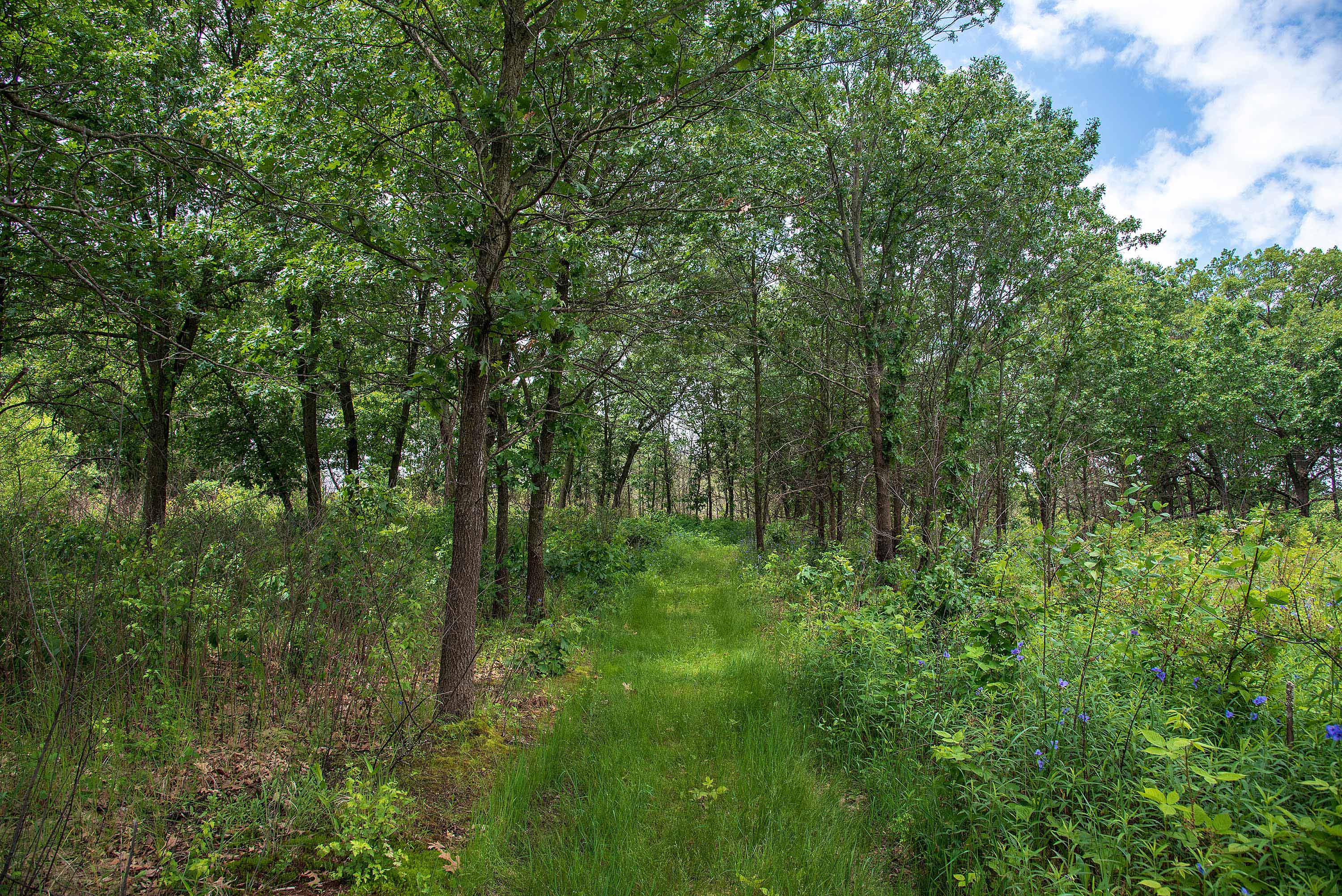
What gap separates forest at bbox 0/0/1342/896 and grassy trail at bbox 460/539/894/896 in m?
0.03

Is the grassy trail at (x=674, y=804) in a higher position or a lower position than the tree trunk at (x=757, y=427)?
lower

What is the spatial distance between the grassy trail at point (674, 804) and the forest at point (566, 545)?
32 millimetres

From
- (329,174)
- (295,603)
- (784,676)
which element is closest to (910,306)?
(784,676)

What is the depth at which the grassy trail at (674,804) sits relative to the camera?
3.02 metres

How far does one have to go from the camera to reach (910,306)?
9.20 meters

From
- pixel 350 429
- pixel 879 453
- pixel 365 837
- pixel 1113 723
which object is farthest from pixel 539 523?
pixel 350 429

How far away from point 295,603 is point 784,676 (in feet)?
14.0

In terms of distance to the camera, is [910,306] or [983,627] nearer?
[983,627]

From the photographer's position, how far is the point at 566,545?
10875mm

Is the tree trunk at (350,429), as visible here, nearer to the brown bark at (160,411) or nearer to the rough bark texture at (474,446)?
the brown bark at (160,411)

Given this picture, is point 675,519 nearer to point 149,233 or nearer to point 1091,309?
point 1091,309

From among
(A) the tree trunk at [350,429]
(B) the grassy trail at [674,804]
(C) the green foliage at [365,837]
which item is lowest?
(B) the grassy trail at [674,804]

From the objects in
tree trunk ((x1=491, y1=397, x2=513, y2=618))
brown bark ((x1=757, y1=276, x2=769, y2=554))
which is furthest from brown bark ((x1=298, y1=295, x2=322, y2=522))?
brown bark ((x1=757, y1=276, x2=769, y2=554))

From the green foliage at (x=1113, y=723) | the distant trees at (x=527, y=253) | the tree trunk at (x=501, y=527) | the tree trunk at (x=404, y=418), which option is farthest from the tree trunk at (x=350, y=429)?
the green foliage at (x=1113, y=723)
